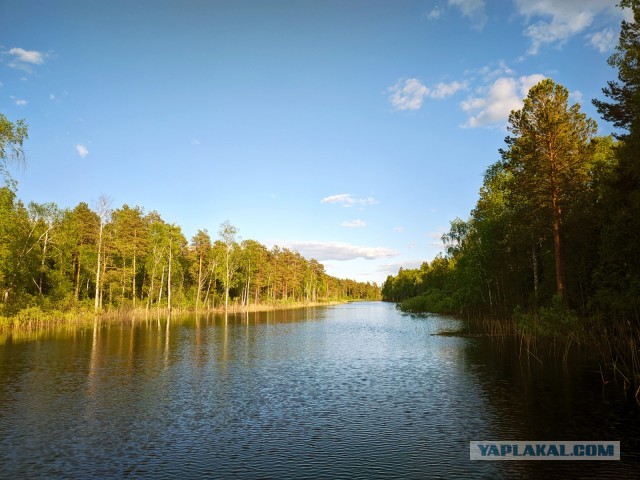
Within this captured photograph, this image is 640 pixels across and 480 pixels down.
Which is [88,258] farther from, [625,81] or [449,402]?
[625,81]

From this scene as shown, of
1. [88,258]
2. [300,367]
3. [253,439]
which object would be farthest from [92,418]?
[88,258]

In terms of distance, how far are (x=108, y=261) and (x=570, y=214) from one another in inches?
2923

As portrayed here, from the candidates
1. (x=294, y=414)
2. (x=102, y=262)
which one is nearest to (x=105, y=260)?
(x=102, y=262)

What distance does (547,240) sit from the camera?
39.5 metres

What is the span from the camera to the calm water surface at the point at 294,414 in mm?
11758

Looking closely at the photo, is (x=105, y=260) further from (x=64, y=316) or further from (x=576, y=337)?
(x=576, y=337)

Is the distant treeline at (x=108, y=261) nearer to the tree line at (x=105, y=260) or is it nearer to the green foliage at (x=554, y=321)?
the tree line at (x=105, y=260)

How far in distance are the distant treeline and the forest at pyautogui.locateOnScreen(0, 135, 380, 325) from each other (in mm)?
118

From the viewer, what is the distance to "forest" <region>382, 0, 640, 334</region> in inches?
1046

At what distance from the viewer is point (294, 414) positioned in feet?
55.2

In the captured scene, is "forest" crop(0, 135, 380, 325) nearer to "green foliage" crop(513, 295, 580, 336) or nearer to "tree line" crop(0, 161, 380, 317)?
"tree line" crop(0, 161, 380, 317)

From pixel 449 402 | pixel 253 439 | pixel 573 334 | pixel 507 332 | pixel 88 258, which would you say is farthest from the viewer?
pixel 88 258

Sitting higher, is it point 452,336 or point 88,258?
point 88,258

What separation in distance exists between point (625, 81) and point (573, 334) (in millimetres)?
18251
